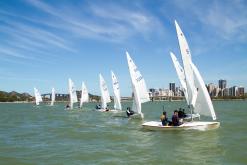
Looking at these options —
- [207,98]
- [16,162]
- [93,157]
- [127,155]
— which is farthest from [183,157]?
[207,98]

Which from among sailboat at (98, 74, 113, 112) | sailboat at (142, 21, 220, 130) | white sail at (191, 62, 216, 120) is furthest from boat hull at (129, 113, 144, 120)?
sailboat at (98, 74, 113, 112)

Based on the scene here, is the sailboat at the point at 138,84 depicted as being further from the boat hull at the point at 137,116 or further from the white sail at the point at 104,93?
the white sail at the point at 104,93

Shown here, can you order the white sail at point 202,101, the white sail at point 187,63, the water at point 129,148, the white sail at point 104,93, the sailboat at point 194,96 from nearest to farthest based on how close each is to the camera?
the water at point 129,148
the sailboat at point 194,96
the white sail at point 202,101
the white sail at point 187,63
the white sail at point 104,93

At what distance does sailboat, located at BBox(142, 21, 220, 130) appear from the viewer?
91.8 feet

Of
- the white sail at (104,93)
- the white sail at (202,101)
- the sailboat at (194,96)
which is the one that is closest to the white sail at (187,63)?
the sailboat at (194,96)

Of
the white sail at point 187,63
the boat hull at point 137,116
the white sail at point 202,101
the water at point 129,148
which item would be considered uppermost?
the white sail at point 187,63

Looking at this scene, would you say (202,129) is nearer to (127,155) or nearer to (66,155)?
(127,155)

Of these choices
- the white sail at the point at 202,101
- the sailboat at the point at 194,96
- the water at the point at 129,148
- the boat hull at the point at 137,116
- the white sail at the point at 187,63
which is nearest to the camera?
the water at the point at 129,148

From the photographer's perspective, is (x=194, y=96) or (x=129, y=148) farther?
(x=194, y=96)

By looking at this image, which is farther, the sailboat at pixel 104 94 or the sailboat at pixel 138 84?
the sailboat at pixel 104 94

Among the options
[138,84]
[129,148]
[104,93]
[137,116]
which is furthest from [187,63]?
[104,93]

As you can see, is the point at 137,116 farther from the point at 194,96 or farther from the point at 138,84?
the point at 194,96

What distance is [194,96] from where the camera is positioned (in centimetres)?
3095

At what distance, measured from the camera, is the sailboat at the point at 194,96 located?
28.0 meters
